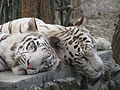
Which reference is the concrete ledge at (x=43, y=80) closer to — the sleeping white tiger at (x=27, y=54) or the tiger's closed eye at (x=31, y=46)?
the sleeping white tiger at (x=27, y=54)

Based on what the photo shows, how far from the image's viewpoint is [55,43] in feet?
11.2

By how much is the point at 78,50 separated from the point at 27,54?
0.55m

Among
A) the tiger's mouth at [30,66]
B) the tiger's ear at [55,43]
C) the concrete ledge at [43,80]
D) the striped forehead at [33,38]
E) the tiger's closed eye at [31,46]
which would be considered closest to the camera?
the concrete ledge at [43,80]

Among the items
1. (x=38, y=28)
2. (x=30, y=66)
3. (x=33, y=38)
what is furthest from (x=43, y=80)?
(x=38, y=28)

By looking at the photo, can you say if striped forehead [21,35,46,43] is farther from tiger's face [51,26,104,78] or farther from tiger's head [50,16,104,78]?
tiger's face [51,26,104,78]

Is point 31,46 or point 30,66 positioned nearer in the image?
point 30,66

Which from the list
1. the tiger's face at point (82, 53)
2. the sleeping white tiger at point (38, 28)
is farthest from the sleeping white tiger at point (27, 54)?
the tiger's face at point (82, 53)

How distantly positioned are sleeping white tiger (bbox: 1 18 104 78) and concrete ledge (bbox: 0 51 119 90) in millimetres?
105

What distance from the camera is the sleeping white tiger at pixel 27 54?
301 centimetres

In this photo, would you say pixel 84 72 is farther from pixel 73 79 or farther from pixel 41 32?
pixel 41 32

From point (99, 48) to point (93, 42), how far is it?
0.62 m

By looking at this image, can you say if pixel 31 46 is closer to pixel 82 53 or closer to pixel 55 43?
pixel 55 43

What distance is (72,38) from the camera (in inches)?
138

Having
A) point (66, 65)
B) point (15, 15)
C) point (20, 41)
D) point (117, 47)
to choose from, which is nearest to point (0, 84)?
point (20, 41)
